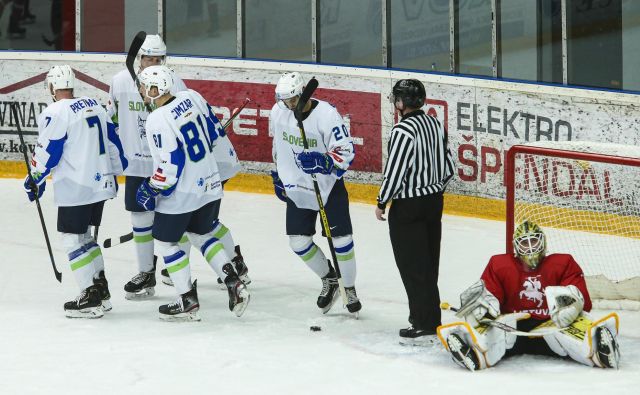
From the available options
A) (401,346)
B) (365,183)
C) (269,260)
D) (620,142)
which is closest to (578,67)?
(620,142)

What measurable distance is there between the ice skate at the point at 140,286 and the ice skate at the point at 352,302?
1059mm

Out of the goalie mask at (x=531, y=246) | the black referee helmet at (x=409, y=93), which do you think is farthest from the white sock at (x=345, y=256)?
the goalie mask at (x=531, y=246)

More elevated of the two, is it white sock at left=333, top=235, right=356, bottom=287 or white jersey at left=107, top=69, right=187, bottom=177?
white jersey at left=107, top=69, right=187, bottom=177

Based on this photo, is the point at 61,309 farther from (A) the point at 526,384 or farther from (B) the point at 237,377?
(A) the point at 526,384

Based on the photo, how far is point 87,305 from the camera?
671 centimetres

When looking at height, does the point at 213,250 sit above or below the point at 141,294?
above

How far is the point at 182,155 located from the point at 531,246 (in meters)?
1.62

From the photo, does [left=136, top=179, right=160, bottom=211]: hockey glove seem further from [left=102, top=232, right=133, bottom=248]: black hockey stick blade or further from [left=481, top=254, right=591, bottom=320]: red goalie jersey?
[left=481, top=254, right=591, bottom=320]: red goalie jersey

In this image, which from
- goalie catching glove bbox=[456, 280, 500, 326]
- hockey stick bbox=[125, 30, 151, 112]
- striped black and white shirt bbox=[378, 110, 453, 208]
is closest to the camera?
goalie catching glove bbox=[456, 280, 500, 326]

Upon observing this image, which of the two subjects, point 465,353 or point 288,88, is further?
point 288,88

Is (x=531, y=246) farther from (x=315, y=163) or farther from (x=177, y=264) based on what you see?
(x=177, y=264)

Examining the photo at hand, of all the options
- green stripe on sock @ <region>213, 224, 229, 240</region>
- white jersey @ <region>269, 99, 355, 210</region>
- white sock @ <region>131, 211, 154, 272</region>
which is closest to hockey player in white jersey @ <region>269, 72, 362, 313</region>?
white jersey @ <region>269, 99, 355, 210</region>

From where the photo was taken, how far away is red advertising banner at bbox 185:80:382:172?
9281 mm

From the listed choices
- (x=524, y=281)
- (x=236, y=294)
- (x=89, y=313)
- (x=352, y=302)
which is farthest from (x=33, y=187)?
(x=524, y=281)
